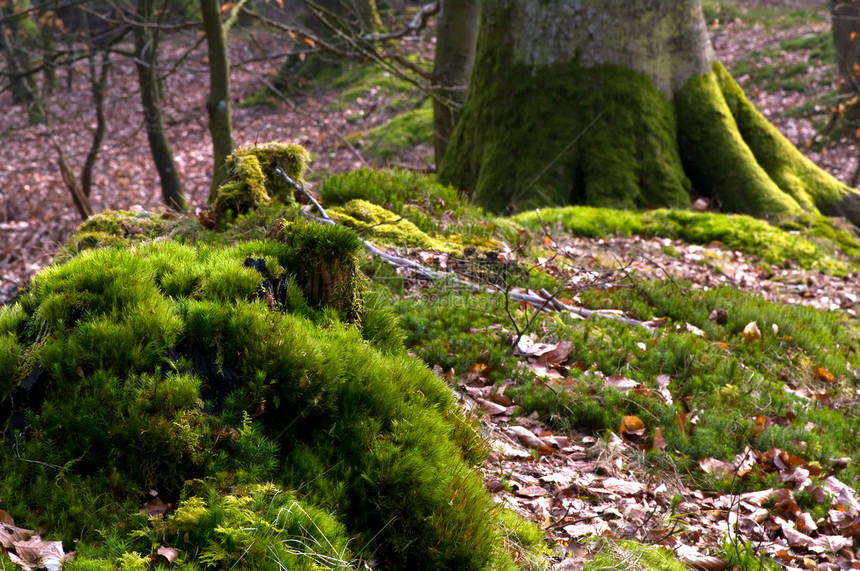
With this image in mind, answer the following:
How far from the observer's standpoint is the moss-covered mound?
95.6 inches

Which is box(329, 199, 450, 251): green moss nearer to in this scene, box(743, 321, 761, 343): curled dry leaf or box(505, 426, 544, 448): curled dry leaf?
box(505, 426, 544, 448): curled dry leaf

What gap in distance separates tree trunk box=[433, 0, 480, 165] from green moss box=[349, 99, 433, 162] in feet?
10.6

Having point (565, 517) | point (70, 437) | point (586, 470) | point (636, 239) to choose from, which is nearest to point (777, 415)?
point (586, 470)

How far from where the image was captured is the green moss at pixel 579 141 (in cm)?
901

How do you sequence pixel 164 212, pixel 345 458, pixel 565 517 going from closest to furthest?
1. pixel 345 458
2. pixel 565 517
3. pixel 164 212

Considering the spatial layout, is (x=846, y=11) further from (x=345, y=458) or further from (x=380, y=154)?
(x=345, y=458)

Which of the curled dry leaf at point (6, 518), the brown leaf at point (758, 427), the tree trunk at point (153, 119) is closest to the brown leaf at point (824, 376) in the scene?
the brown leaf at point (758, 427)

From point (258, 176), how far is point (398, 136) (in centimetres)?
1119

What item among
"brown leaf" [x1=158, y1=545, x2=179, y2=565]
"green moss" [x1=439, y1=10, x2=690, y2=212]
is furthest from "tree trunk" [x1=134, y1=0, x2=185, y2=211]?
"brown leaf" [x1=158, y1=545, x2=179, y2=565]

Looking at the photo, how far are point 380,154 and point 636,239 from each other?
9.58m

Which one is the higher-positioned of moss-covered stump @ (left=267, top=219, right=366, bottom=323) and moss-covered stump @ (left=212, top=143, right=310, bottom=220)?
moss-covered stump @ (left=267, top=219, right=366, bottom=323)

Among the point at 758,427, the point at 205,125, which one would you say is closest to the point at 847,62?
the point at 758,427

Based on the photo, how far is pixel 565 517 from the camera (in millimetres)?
3539

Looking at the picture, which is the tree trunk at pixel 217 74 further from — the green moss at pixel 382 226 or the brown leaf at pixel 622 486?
the brown leaf at pixel 622 486
